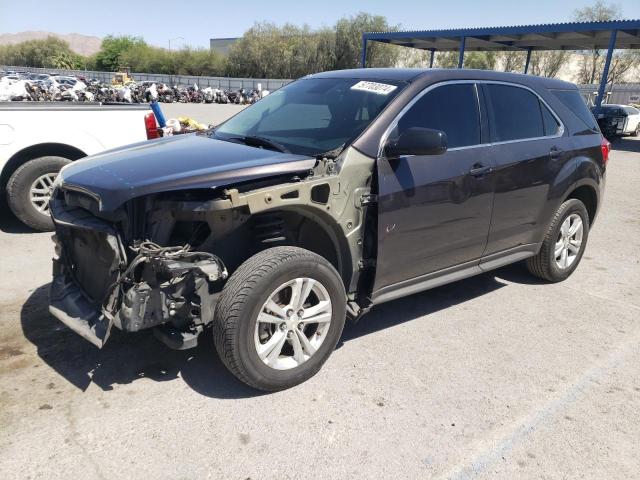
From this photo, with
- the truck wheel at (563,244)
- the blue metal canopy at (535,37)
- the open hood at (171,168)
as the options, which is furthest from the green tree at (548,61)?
the open hood at (171,168)

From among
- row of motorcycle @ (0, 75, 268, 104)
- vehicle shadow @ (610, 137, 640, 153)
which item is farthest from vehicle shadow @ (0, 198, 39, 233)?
vehicle shadow @ (610, 137, 640, 153)

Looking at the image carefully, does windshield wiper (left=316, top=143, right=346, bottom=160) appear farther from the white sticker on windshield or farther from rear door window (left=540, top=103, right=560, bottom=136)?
rear door window (left=540, top=103, right=560, bottom=136)

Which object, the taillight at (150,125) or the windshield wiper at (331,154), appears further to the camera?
the taillight at (150,125)

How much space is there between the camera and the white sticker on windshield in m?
3.68

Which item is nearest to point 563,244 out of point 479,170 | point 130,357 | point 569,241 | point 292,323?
point 569,241

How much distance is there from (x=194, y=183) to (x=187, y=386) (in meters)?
1.25

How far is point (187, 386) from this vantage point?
10.4ft

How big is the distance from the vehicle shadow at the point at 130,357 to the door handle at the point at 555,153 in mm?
1804

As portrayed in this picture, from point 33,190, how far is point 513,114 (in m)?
4.98

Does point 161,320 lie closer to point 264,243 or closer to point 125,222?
point 125,222

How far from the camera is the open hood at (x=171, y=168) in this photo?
2.81 metres

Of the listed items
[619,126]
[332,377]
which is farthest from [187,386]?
[619,126]

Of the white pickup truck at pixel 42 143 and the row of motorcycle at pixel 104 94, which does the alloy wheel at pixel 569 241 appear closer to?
the white pickup truck at pixel 42 143

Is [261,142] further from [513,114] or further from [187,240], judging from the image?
[513,114]
